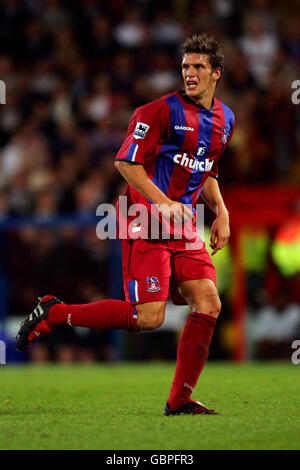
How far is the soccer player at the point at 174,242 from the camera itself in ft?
15.8

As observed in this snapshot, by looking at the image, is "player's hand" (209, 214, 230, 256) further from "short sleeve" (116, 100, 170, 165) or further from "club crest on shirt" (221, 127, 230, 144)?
"short sleeve" (116, 100, 170, 165)

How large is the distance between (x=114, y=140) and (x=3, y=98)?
211 cm

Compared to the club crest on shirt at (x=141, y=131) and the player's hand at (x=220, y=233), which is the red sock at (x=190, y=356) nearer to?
the player's hand at (x=220, y=233)

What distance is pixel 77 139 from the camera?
454 inches

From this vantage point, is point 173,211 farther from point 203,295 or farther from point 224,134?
point 224,134

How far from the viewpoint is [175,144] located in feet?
16.4

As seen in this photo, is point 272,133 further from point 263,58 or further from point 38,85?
point 38,85

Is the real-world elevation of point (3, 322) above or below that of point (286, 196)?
below

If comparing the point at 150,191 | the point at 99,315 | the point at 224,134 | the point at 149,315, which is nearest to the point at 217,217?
the point at 224,134

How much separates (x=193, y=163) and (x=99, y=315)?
3.32ft

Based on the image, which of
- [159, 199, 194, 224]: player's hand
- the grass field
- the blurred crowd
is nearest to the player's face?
[159, 199, 194, 224]: player's hand

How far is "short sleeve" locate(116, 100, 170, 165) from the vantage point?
4.82 m

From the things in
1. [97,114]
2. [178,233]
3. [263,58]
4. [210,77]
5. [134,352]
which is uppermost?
[263,58]
